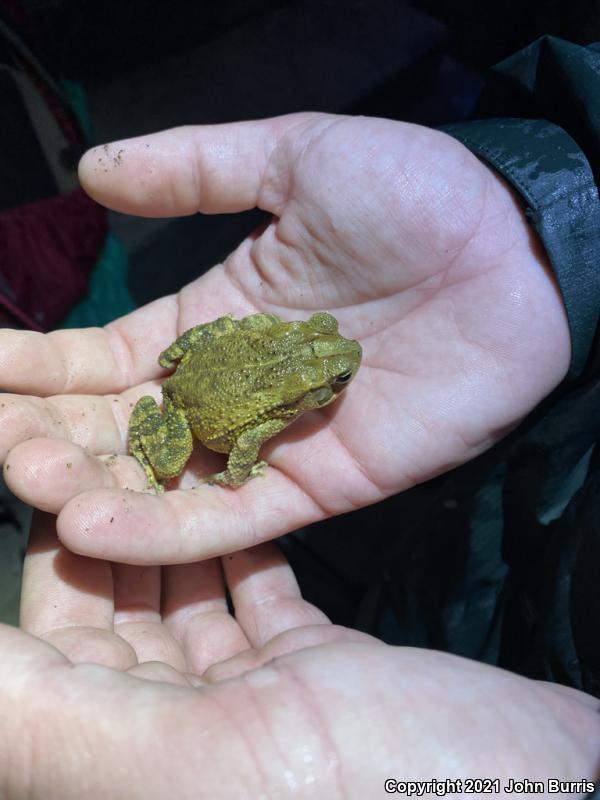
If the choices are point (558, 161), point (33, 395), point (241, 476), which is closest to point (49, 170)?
point (33, 395)

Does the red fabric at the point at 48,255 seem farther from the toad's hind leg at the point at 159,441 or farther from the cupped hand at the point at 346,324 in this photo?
the toad's hind leg at the point at 159,441

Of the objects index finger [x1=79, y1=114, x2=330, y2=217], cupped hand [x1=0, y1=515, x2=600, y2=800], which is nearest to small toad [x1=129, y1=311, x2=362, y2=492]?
index finger [x1=79, y1=114, x2=330, y2=217]

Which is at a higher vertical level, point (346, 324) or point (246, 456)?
point (346, 324)

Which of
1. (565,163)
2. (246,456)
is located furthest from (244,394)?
(565,163)

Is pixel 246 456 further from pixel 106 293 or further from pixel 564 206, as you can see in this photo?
pixel 106 293

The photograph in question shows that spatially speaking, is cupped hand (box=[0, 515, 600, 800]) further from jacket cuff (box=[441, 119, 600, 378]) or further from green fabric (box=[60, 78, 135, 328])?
green fabric (box=[60, 78, 135, 328])

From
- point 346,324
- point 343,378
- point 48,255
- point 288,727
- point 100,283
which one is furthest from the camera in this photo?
point 100,283
